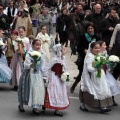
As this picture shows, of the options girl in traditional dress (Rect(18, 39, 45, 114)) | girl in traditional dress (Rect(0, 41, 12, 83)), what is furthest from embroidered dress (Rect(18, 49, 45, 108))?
girl in traditional dress (Rect(0, 41, 12, 83))

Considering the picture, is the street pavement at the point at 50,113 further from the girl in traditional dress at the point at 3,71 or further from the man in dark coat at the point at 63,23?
the man in dark coat at the point at 63,23

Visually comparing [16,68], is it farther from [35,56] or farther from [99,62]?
[99,62]

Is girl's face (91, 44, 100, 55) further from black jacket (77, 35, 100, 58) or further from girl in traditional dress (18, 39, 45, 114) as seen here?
black jacket (77, 35, 100, 58)

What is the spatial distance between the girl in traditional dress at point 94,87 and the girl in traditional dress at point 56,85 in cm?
51

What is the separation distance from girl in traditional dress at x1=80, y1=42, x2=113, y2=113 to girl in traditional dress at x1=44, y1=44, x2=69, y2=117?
1.69 feet

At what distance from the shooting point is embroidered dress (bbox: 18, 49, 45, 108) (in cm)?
834

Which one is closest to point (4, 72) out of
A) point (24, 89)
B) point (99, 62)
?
point (24, 89)

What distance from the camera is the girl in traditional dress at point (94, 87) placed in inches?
341

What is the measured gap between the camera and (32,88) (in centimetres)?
838

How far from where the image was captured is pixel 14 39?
11312 mm

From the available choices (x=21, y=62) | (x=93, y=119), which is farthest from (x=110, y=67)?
(x=21, y=62)

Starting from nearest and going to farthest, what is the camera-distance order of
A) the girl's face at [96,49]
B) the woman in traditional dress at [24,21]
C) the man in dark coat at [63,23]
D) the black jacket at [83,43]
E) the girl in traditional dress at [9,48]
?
the girl's face at [96,49] < the black jacket at [83,43] < the girl in traditional dress at [9,48] < the woman in traditional dress at [24,21] < the man in dark coat at [63,23]

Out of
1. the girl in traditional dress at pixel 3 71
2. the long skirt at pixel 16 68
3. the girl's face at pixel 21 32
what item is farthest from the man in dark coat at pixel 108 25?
the girl in traditional dress at pixel 3 71

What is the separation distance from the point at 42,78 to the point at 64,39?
321 inches
